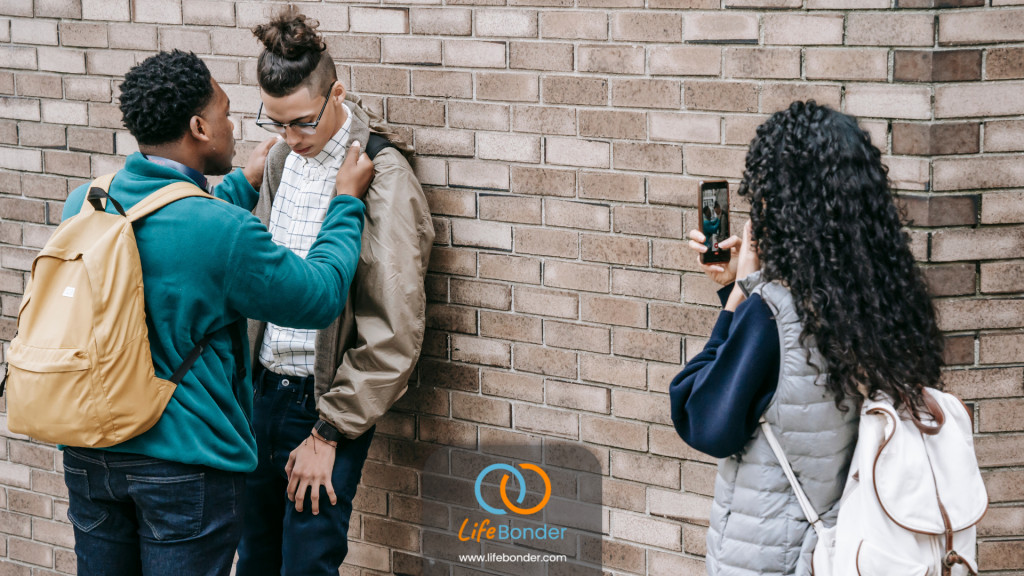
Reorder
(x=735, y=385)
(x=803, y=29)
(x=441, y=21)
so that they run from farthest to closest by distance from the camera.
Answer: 1. (x=441, y=21)
2. (x=803, y=29)
3. (x=735, y=385)

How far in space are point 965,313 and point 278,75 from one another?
226cm

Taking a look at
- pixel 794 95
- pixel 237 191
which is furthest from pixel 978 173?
pixel 237 191

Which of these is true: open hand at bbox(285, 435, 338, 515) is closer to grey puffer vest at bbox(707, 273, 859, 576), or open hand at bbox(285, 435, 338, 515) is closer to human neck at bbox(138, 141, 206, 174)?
human neck at bbox(138, 141, 206, 174)

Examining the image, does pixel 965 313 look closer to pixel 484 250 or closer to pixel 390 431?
pixel 484 250

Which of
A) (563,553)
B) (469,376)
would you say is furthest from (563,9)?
(563,553)

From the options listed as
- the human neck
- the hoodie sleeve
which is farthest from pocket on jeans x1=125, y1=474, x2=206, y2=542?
the hoodie sleeve

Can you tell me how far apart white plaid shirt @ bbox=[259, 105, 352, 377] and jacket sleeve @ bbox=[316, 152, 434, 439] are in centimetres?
17

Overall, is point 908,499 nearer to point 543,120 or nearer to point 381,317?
point 381,317

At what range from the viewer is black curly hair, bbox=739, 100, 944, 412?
2.11 metres

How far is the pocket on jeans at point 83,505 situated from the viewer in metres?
2.64

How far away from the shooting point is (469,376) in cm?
358

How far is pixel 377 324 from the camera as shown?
3080 mm

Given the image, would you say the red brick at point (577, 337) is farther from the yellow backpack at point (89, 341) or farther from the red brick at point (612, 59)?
the yellow backpack at point (89, 341)

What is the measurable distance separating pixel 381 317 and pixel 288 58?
882mm
